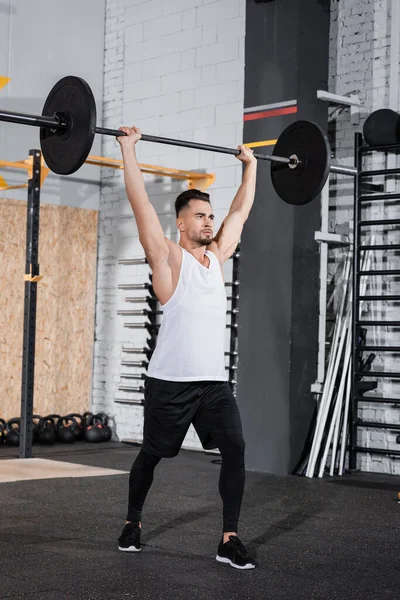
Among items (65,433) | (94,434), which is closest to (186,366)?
(65,433)

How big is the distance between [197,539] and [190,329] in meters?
0.95

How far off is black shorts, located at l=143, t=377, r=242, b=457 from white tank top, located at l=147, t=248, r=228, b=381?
0.04 m

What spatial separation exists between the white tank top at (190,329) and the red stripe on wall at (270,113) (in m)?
2.70

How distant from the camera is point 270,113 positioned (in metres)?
5.86

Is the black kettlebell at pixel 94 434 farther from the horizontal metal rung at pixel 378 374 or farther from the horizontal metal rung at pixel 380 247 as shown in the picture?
the horizontal metal rung at pixel 380 247

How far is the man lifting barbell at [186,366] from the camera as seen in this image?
10.7ft

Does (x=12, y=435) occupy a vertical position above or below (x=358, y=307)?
below

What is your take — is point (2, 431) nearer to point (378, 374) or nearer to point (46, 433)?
point (46, 433)

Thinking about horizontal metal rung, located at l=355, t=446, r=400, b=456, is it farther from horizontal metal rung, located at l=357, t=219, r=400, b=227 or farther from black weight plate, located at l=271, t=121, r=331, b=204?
black weight plate, located at l=271, t=121, r=331, b=204

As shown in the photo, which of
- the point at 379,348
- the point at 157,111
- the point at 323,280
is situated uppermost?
the point at 157,111

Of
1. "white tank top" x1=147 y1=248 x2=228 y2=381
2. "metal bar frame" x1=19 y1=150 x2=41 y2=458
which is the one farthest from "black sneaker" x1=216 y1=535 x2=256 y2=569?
"metal bar frame" x1=19 y1=150 x2=41 y2=458

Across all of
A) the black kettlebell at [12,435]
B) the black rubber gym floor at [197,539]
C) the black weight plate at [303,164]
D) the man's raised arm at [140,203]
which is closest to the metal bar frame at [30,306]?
the black kettlebell at [12,435]

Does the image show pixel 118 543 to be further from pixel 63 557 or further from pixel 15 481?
pixel 15 481

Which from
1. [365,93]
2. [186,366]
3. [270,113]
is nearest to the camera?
[186,366]
